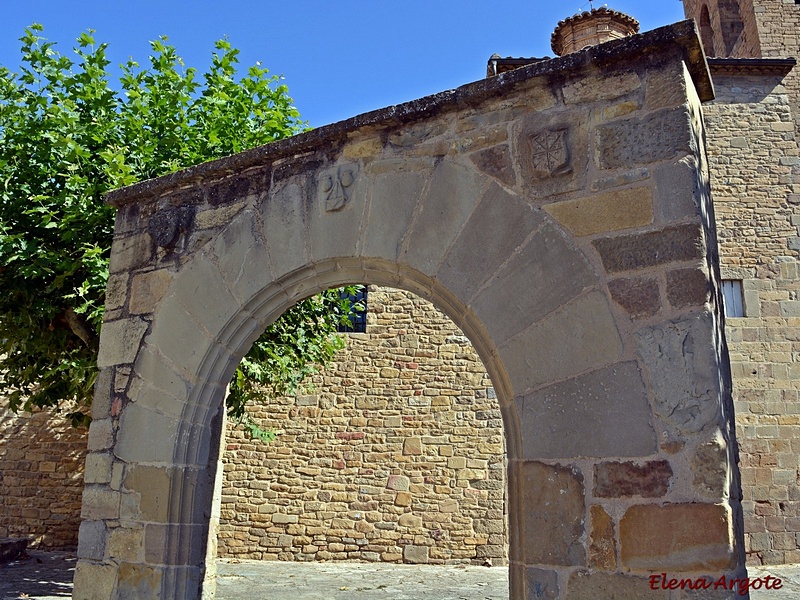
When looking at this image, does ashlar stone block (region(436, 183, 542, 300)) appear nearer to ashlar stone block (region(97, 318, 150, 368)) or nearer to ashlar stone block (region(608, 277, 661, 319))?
ashlar stone block (region(608, 277, 661, 319))

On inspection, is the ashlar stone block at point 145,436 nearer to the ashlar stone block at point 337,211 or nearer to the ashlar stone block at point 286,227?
the ashlar stone block at point 286,227

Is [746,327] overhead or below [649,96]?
overhead

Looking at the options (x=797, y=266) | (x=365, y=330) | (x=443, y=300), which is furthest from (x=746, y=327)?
(x=443, y=300)

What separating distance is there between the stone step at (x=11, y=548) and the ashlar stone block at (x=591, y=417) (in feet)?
29.6

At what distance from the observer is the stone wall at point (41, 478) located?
10.9 metres

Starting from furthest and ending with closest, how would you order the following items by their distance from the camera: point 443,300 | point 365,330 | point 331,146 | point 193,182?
point 365,330
point 193,182
point 331,146
point 443,300

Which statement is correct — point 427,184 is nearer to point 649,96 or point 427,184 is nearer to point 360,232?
point 360,232

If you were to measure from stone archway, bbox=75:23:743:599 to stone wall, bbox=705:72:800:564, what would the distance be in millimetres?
8547

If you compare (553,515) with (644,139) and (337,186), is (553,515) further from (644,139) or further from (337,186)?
(337,186)

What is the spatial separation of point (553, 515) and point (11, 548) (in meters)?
9.25

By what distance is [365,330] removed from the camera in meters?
11.1

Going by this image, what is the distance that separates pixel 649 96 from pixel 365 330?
27.5ft

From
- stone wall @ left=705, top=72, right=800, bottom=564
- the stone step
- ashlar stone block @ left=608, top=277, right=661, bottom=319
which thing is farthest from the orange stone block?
the stone step

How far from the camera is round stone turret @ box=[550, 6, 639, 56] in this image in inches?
527
